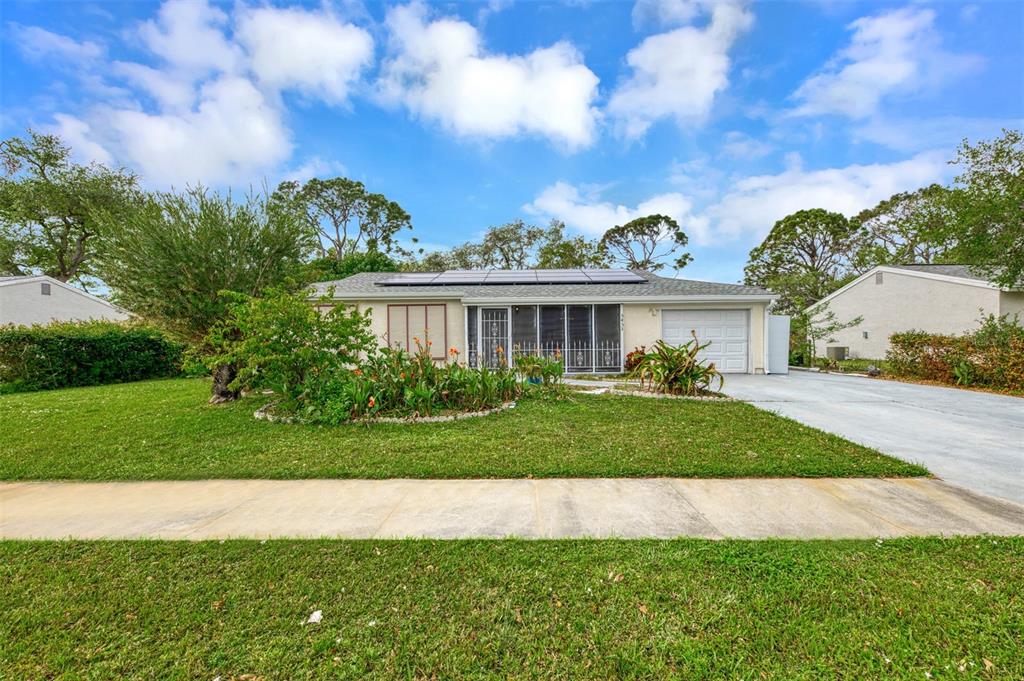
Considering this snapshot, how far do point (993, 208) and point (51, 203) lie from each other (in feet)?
128

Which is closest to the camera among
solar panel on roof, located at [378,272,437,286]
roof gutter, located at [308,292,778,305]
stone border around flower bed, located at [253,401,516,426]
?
stone border around flower bed, located at [253,401,516,426]

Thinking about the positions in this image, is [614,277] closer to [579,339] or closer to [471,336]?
[579,339]

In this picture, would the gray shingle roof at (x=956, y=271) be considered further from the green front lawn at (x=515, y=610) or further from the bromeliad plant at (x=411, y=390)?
the bromeliad plant at (x=411, y=390)

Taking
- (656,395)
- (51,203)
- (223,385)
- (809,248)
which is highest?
(51,203)

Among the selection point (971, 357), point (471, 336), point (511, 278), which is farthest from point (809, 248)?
point (471, 336)

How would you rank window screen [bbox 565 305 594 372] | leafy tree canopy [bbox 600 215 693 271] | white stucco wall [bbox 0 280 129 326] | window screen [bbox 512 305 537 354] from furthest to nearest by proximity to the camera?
leafy tree canopy [bbox 600 215 693 271]
white stucco wall [bbox 0 280 129 326]
window screen [bbox 512 305 537 354]
window screen [bbox 565 305 594 372]

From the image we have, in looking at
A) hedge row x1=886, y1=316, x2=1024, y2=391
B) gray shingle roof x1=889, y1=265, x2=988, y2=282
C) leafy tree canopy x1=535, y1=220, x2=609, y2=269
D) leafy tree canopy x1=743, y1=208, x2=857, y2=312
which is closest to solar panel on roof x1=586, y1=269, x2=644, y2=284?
hedge row x1=886, y1=316, x2=1024, y2=391

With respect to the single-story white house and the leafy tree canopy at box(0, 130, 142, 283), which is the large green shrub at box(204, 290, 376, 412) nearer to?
the single-story white house

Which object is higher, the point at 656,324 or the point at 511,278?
the point at 511,278

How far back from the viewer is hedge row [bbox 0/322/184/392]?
9.88 m

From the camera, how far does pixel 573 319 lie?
42.0 ft

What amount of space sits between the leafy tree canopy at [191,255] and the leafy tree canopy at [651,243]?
2660 centimetres

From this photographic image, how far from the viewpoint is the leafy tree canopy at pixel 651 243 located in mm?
30047

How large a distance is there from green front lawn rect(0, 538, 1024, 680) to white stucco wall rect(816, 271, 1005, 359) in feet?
55.3
